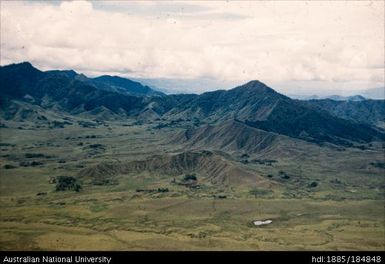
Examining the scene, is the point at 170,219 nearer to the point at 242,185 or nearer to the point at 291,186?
the point at 242,185

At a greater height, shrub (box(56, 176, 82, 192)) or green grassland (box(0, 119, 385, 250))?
shrub (box(56, 176, 82, 192))

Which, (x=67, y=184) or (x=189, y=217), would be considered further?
(x=67, y=184)

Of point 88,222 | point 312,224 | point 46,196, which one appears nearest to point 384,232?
point 312,224

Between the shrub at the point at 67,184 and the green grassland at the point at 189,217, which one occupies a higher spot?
the shrub at the point at 67,184

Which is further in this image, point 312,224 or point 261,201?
point 261,201

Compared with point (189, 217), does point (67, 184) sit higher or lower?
higher

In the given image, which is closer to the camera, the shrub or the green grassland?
the green grassland

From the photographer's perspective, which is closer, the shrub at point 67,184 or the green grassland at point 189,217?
the green grassland at point 189,217
